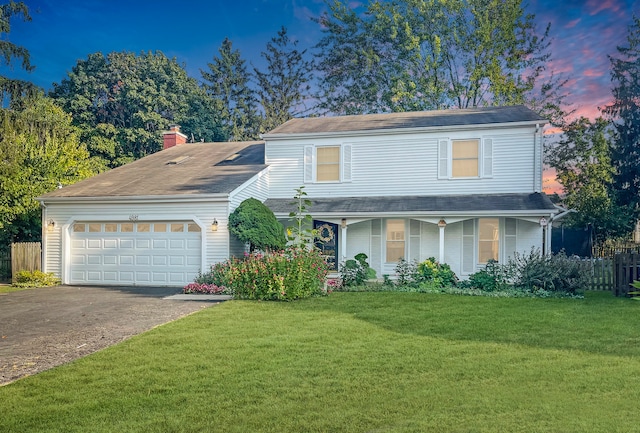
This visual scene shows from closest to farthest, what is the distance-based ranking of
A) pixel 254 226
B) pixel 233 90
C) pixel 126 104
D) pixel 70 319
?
pixel 70 319 → pixel 254 226 → pixel 126 104 → pixel 233 90

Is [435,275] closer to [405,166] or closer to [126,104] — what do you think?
[405,166]

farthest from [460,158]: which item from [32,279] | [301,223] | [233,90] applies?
[233,90]

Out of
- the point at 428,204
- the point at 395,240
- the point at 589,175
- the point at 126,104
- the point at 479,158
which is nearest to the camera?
the point at 428,204

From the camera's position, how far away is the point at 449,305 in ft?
34.5

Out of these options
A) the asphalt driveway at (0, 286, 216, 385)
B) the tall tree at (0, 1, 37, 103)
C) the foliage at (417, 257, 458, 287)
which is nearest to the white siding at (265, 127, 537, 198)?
the foliage at (417, 257, 458, 287)

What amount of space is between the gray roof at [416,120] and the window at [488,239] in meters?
3.52

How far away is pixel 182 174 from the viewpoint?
58.2ft

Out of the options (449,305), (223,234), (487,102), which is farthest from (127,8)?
(449,305)

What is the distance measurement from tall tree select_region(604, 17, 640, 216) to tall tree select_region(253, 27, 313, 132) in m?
22.1

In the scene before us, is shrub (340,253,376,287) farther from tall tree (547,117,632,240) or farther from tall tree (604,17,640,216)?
tall tree (604,17,640,216)

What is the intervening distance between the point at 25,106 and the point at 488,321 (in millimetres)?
14329

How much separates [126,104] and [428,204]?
26180 millimetres

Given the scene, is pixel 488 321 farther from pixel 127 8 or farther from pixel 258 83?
pixel 258 83

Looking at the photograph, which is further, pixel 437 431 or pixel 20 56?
pixel 20 56
